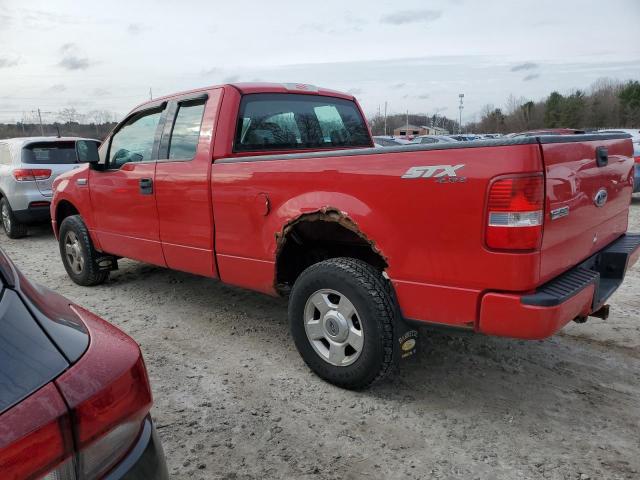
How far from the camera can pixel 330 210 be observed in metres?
2.94

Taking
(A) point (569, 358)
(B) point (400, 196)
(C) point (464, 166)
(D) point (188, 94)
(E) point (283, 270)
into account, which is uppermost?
(D) point (188, 94)

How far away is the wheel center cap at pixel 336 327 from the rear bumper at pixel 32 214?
283 inches

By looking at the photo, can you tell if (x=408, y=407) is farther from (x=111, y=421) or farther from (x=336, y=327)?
(x=111, y=421)

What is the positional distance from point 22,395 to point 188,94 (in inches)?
132

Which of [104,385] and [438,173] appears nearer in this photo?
[104,385]

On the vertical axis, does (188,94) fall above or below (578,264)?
above

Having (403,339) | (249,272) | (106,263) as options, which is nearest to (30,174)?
(106,263)

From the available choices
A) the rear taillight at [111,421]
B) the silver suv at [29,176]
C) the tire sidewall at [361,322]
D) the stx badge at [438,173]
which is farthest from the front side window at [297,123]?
the silver suv at [29,176]

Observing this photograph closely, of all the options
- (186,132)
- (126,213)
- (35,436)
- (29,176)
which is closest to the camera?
(35,436)

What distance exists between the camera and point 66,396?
3.74 ft

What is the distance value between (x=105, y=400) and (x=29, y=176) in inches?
335

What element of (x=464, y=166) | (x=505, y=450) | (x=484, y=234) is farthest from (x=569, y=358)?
(x=464, y=166)

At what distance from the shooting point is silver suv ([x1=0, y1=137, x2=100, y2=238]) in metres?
8.38

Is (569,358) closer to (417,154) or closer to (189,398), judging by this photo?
(417,154)
